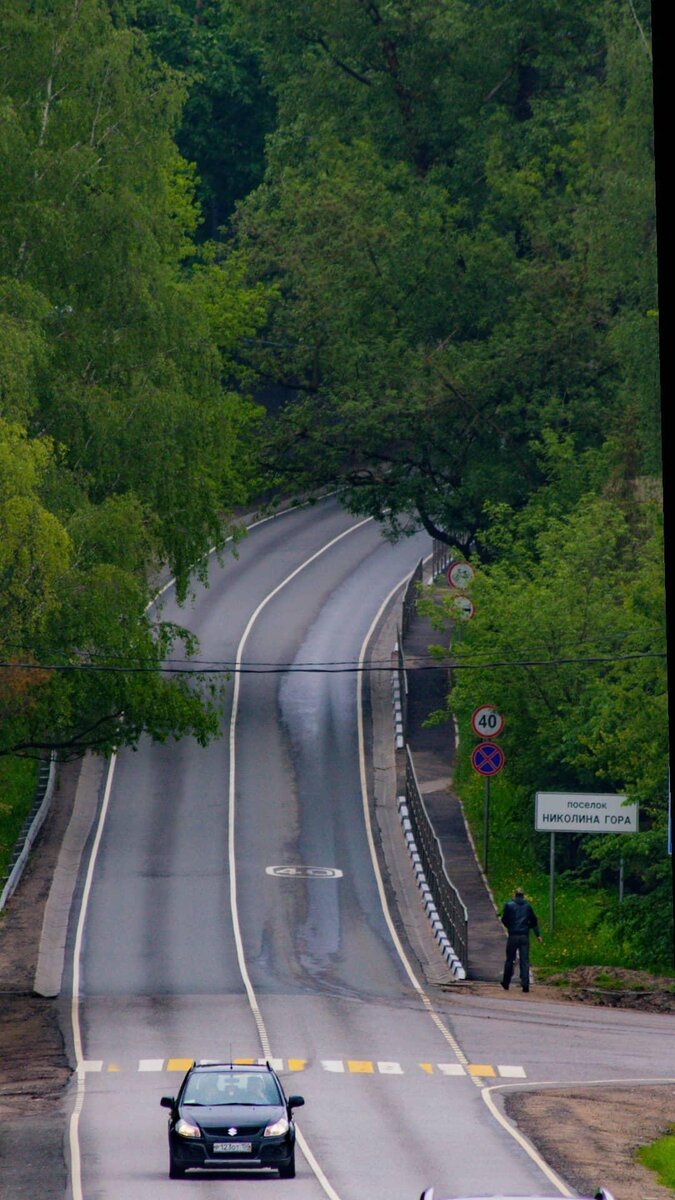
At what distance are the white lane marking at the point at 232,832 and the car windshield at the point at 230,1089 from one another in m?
0.92

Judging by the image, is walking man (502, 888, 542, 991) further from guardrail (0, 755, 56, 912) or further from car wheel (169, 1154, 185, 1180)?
car wheel (169, 1154, 185, 1180)

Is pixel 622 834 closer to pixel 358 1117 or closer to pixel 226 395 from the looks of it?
pixel 358 1117

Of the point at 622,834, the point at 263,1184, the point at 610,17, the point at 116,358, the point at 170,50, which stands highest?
the point at 170,50

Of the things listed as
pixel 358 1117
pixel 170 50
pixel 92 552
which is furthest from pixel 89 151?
pixel 170 50

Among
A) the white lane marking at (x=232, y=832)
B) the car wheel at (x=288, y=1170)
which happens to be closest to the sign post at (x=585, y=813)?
the white lane marking at (x=232, y=832)

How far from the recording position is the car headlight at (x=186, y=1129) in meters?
19.0

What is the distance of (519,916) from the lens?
29.7m

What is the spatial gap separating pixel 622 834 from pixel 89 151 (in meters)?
17.3

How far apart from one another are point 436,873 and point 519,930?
705 cm

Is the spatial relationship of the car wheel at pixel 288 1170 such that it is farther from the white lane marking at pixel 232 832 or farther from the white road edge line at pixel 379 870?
the white road edge line at pixel 379 870

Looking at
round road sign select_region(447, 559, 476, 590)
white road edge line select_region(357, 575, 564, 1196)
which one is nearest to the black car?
white road edge line select_region(357, 575, 564, 1196)

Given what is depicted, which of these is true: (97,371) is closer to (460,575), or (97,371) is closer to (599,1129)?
(460,575)

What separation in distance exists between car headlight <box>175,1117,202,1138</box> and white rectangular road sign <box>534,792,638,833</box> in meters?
13.5

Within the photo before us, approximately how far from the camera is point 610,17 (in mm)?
54344
